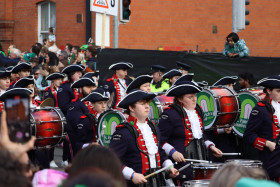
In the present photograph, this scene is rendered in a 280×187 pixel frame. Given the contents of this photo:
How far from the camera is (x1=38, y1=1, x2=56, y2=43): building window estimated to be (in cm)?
2433

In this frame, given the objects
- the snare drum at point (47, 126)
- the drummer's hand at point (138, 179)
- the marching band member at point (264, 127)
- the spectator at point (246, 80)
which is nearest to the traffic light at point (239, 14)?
the spectator at point (246, 80)

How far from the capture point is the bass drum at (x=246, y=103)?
34.1ft

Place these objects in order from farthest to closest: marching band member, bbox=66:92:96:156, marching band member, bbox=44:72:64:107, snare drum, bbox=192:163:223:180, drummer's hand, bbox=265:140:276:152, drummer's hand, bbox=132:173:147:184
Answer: marching band member, bbox=44:72:64:107 → marching band member, bbox=66:92:96:156 → drummer's hand, bbox=265:140:276:152 → snare drum, bbox=192:163:223:180 → drummer's hand, bbox=132:173:147:184

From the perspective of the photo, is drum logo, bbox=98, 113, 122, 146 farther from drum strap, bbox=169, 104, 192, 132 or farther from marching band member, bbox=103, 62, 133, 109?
marching band member, bbox=103, 62, 133, 109

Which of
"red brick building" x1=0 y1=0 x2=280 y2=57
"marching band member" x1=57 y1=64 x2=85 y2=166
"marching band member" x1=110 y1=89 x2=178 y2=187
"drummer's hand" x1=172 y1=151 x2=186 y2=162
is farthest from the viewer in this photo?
"red brick building" x1=0 y1=0 x2=280 y2=57

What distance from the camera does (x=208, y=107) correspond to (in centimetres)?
1009

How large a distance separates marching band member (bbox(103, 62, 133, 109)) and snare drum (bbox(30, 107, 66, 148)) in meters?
2.98

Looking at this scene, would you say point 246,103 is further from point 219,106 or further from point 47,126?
point 47,126

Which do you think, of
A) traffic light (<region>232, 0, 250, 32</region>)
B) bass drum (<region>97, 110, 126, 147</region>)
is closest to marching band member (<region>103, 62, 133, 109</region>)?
traffic light (<region>232, 0, 250, 32</region>)

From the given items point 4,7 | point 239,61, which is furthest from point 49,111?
point 4,7

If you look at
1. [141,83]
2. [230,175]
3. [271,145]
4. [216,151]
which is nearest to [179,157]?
[216,151]

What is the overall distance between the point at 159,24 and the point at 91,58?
768cm

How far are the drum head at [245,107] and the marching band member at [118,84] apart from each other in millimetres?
3065

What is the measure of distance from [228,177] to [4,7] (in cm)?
2371
